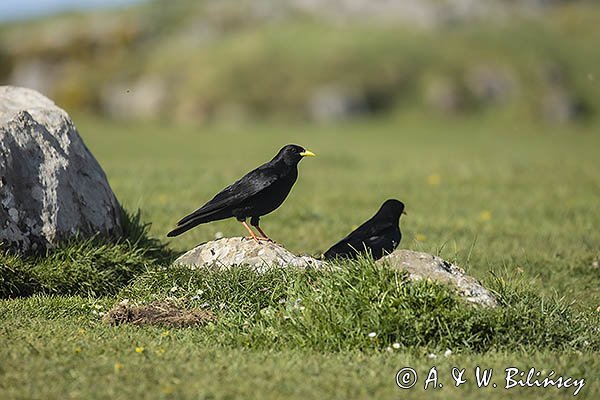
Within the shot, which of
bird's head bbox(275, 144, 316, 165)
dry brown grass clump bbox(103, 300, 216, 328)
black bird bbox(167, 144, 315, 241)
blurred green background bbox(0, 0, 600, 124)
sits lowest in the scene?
blurred green background bbox(0, 0, 600, 124)

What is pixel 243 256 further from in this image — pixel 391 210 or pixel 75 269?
pixel 391 210

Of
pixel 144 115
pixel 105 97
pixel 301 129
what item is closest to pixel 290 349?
pixel 301 129

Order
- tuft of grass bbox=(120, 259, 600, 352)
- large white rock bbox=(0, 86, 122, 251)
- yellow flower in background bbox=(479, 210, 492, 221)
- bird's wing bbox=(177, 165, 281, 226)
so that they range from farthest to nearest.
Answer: yellow flower in background bbox=(479, 210, 492, 221) → bird's wing bbox=(177, 165, 281, 226) → large white rock bbox=(0, 86, 122, 251) → tuft of grass bbox=(120, 259, 600, 352)

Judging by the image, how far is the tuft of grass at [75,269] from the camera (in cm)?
725

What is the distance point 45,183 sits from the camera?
7750mm

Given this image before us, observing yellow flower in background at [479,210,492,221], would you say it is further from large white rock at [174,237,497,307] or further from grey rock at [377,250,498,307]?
grey rock at [377,250,498,307]

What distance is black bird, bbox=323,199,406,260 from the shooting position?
7.84m

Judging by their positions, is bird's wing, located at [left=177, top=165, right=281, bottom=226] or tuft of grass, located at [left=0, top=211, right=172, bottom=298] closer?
tuft of grass, located at [left=0, top=211, right=172, bottom=298]

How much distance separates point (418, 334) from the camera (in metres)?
5.97

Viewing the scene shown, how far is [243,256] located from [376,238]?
1442 millimetres

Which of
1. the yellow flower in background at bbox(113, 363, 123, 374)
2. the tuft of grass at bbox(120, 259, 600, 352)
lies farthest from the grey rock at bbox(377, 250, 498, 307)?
the yellow flower in background at bbox(113, 363, 123, 374)

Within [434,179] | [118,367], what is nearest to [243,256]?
[118,367]

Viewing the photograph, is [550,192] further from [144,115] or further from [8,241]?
[144,115]

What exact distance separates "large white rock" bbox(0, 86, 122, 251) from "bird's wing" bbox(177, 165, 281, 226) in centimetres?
95
